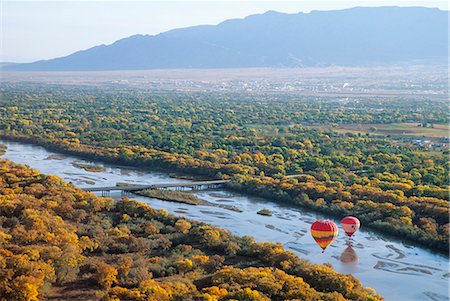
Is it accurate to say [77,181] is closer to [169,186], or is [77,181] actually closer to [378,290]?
[169,186]

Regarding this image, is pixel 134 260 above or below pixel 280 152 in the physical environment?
above

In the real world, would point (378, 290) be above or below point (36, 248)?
below

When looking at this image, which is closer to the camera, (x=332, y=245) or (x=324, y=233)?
(x=324, y=233)

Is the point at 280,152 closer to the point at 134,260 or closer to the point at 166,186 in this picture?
the point at 166,186

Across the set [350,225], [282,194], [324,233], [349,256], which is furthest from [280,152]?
[324,233]

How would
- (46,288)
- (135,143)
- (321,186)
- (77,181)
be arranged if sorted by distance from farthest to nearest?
(135,143) → (77,181) → (321,186) → (46,288)

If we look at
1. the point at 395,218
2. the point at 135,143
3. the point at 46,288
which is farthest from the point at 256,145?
the point at 46,288
